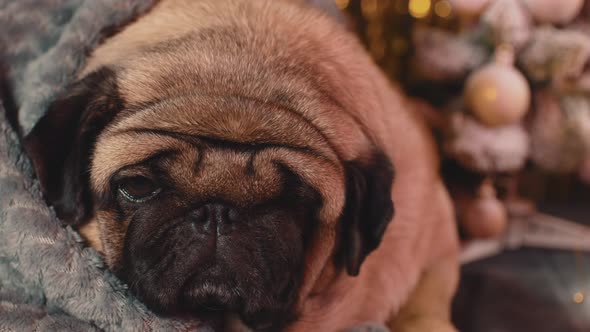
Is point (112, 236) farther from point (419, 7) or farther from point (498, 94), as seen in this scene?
point (419, 7)

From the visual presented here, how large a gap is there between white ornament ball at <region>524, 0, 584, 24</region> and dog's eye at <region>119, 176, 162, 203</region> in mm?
1858

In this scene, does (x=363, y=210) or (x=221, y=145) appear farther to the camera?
(x=363, y=210)

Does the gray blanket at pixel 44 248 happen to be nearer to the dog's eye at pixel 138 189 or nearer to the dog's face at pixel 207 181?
the dog's face at pixel 207 181

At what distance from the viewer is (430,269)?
186 centimetres

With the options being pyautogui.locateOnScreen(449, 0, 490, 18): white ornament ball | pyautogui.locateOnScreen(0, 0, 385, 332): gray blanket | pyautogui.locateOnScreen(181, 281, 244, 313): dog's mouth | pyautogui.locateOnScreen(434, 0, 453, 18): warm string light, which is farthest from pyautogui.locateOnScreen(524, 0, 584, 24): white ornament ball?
pyautogui.locateOnScreen(181, 281, 244, 313): dog's mouth

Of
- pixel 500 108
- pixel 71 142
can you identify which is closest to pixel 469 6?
pixel 500 108

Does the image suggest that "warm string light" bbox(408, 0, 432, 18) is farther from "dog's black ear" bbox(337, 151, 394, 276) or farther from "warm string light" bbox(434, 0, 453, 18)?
"dog's black ear" bbox(337, 151, 394, 276)

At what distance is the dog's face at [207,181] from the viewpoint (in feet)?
3.35

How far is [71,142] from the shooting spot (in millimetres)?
1133

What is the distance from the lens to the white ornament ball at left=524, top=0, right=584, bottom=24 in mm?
2252

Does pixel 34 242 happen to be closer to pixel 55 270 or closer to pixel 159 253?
pixel 55 270

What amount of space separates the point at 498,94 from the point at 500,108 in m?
0.06

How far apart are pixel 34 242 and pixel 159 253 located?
0.30 meters

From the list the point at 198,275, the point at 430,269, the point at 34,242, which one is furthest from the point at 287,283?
the point at 430,269
